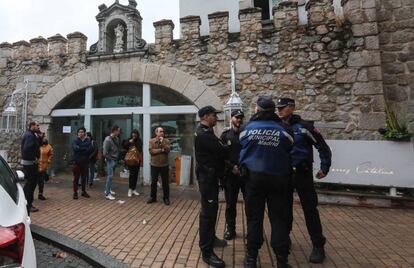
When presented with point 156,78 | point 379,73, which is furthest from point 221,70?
point 379,73

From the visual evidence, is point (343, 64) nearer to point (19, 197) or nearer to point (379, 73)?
point (379, 73)

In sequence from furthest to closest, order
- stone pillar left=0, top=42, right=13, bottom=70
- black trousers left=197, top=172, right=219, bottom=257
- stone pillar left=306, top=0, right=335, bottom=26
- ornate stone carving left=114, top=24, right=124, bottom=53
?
stone pillar left=0, top=42, right=13, bottom=70
ornate stone carving left=114, top=24, right=124, bottom=53
stone pillar left=306, top=0, right=335, bottom=26
black trousers left=197, top=172, right=219, bottom=257

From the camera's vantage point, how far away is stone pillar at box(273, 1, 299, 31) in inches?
291

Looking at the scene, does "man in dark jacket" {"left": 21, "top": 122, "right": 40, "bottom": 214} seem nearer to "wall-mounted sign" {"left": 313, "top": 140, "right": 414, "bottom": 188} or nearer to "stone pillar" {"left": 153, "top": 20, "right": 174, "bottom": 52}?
"stone pillar" {"left": 153, "top": 20, "right": 174, "bottom": 52}

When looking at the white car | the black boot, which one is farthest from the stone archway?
the white car

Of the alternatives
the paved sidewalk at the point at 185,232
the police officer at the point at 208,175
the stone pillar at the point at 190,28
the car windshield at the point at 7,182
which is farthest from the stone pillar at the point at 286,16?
the car windshield at the point at 7,182

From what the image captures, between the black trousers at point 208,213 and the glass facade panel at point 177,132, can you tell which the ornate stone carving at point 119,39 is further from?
the black trousers at point 208,213

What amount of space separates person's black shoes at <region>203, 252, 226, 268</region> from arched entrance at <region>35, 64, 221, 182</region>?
4.88 metres

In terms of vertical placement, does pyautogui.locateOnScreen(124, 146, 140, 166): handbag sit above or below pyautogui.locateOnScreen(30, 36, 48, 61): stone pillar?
below

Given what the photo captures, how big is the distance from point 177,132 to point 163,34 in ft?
8.89

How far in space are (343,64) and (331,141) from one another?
191 centimetres

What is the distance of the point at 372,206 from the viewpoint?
5980 millimetres

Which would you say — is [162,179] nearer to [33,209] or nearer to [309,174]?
[33,209]

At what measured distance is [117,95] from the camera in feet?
29.6
